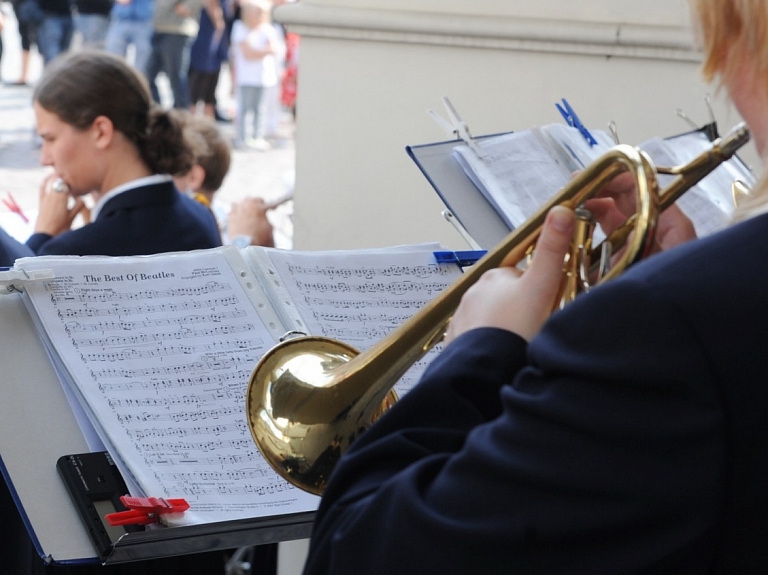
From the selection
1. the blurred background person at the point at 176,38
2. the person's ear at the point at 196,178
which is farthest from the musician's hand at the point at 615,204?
the blurred background person at the point at 176,38

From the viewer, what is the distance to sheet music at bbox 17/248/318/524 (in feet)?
4.05

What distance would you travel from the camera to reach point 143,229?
251 cm

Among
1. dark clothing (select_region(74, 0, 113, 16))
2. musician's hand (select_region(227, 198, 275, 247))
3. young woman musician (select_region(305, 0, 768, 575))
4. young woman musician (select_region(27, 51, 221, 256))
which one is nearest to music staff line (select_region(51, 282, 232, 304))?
young woman musician (select_region(305, 0, 768, 575))

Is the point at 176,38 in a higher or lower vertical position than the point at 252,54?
higher

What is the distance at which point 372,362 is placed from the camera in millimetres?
1005

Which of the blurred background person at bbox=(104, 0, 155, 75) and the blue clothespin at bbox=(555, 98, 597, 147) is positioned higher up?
the blurred background person at bbox=(104, 0, 155, 75)

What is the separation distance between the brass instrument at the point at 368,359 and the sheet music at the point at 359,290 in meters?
0.28

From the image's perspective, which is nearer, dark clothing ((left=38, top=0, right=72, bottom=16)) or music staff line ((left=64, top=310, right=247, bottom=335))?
music staff line ((left=64, top=310, right=247, bottom=335))

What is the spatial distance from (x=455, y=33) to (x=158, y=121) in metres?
0.86

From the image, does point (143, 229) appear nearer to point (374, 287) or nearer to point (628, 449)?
point (374, 287)

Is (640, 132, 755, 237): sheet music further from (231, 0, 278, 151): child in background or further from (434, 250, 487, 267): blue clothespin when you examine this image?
(231, 0, 278, 151): child in background

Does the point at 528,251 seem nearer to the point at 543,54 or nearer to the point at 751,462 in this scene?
the point at 751,462

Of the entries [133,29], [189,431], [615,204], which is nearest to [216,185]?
[189,431]

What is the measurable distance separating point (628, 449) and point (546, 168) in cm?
124
